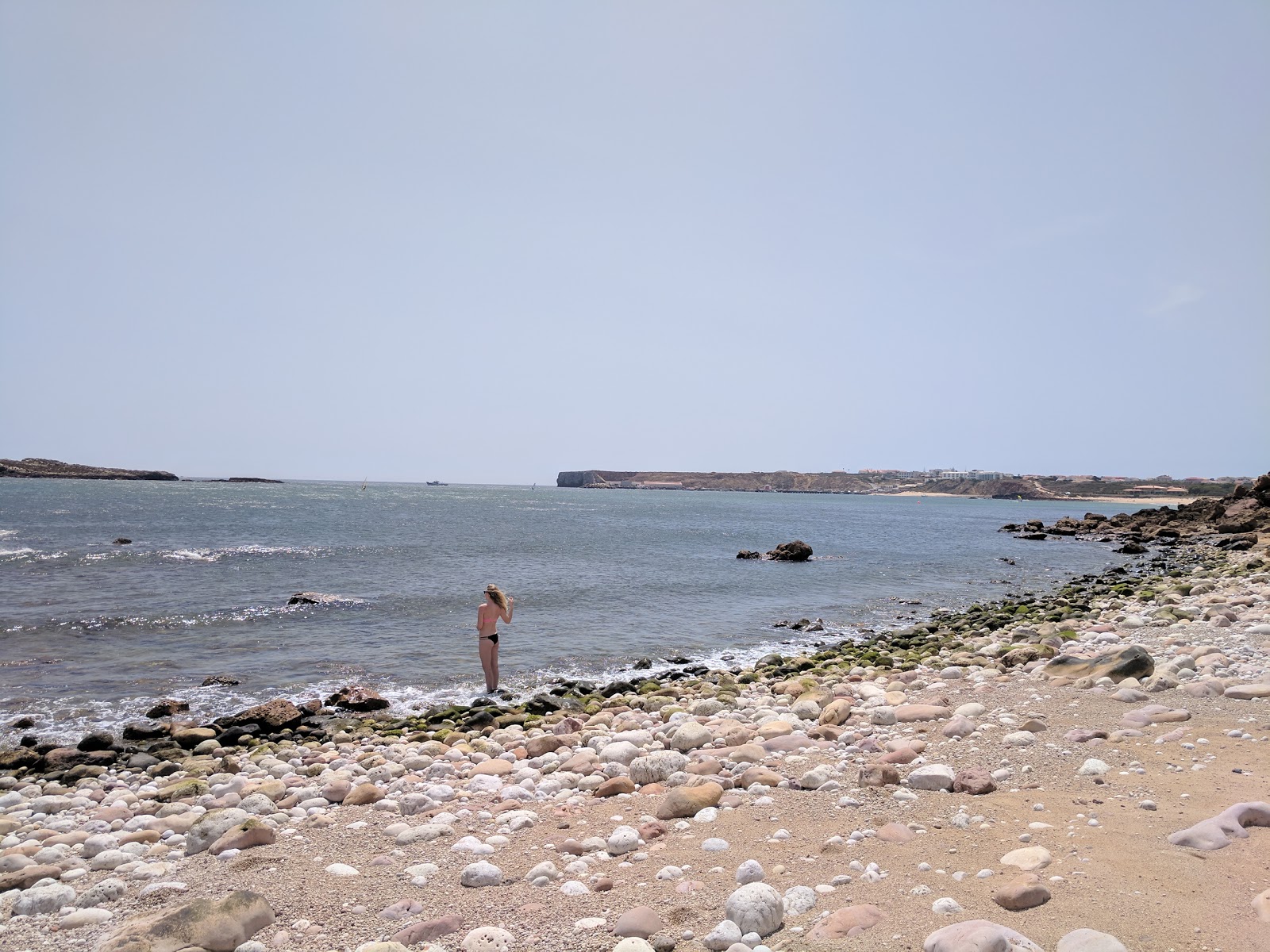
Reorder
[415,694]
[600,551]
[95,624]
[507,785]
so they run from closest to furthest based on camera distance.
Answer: [507,785], [415,694], [95,624], [600,551]

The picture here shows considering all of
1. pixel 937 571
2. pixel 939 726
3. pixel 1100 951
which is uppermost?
pixel 1100 951

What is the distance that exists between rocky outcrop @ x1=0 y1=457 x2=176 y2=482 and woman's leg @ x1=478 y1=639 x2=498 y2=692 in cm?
19720

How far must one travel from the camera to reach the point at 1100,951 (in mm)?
3031

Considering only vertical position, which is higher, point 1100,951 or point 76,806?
point 1100,951

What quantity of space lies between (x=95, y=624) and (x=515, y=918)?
1766cm

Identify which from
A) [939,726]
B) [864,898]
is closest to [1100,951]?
[864,898]

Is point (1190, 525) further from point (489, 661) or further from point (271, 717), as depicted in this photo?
point (271, 717)

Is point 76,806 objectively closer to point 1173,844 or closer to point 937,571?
point 1173,844

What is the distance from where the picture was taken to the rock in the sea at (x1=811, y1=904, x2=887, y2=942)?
11.6ft

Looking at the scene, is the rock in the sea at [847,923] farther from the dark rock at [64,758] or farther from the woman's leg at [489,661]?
the woman's leg at [489,661]

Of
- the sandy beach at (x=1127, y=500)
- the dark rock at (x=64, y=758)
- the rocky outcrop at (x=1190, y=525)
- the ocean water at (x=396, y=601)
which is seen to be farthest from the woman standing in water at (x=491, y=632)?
the sandy beach at (x=1127, y=500)

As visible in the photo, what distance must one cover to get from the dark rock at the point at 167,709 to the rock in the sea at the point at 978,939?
11.5 m

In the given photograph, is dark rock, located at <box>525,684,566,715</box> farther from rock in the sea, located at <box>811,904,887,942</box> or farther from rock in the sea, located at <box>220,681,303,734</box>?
rock in the sea, located at <box>811,904,887,942</box>

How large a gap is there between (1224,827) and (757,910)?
8.88ft
